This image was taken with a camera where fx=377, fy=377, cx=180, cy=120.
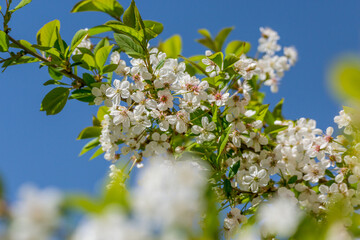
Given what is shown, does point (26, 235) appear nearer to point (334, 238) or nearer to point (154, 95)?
point (334, 238)

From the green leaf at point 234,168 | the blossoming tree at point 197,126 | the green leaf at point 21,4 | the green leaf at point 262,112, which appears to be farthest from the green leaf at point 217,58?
the green leaf at point 21,4

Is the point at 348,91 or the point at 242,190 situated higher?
the point at 242,190

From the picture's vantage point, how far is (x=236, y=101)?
4.45 feet

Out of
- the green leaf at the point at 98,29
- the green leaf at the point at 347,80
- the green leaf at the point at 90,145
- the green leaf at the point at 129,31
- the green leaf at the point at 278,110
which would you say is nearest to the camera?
the green leaf at the point at 347,80

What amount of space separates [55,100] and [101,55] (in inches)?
10.0

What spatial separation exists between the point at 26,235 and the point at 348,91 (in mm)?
357

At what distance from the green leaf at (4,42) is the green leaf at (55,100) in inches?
8.7

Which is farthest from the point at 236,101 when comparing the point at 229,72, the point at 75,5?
the point at 75,5

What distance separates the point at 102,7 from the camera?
5.27 feet

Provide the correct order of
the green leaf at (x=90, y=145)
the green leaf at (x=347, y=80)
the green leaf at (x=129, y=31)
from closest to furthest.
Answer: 1. the green leaf at (x=347, y=80)
2. the green leaf at (x=129, y=31)
3. the green leaf at (x=90, y=145)

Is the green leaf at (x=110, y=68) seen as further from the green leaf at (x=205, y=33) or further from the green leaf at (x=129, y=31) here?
the green leaf at (x=205, y=33)

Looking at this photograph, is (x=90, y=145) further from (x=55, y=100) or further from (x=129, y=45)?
(x=129, y=45)

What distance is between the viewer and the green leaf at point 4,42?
1347 mm

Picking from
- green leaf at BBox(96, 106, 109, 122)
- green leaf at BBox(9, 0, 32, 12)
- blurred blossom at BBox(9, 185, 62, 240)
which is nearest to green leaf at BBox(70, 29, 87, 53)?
green leaf at BBox(9, 0, 32, 12)
